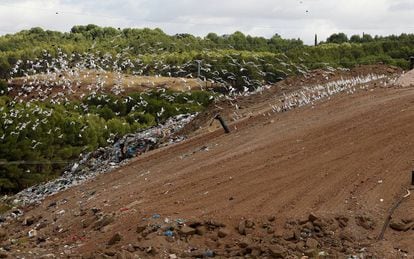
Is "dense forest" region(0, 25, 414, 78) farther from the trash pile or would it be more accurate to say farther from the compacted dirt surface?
the compacted dirt surface

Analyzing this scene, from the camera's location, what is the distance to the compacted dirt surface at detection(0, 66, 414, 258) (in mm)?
10094

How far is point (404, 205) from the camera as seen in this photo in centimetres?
1052

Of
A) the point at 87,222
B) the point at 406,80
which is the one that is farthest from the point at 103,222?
the point at 406,80

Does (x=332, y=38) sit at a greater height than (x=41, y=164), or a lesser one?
greater

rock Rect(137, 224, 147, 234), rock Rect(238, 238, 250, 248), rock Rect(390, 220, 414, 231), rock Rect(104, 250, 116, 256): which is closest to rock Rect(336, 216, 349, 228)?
rock Rect(390, 220, 414, 231)

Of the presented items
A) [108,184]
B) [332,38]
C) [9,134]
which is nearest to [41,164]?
[9,134]

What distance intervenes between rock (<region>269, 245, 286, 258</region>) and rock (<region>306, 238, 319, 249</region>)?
0.34m

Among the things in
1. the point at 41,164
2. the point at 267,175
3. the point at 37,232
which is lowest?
the point at 41,164

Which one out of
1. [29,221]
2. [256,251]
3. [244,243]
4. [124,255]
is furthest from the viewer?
[29,221]

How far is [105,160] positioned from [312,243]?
12.6 meters

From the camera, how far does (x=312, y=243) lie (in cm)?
988

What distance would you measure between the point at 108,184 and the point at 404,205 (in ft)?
24.6

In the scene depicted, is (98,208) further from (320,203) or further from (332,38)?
(332,38)

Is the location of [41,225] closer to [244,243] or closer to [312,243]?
[244,243]
